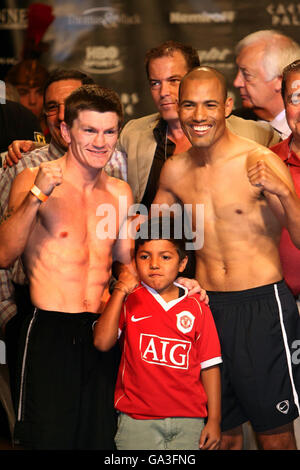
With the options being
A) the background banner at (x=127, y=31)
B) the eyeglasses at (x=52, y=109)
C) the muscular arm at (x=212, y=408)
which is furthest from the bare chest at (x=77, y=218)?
the background banner at (x=127, y=31)

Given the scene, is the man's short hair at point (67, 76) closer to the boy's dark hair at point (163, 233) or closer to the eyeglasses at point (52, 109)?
the eyeglasses at point (52, 109)

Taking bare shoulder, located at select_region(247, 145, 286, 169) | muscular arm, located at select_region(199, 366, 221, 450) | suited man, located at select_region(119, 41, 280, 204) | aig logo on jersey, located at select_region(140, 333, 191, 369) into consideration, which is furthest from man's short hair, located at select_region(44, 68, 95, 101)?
muscular arm, located at select_region(199, 366, 221, 450)

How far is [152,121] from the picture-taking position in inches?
151

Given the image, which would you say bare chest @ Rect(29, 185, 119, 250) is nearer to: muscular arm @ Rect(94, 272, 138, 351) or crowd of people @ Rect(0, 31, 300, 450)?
crowd of people @ Rect(0, 31, 300, 450)

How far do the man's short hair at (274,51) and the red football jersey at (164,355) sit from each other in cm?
151

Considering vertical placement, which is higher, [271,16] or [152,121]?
[271,16]

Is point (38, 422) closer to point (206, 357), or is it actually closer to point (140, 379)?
point (140, 379)

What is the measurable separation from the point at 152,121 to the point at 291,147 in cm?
84

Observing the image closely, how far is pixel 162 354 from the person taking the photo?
2.87m

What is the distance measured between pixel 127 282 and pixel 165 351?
0.29 m

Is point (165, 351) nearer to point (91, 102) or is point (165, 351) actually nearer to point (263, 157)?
point (263, 157)

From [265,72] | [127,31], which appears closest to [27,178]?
[265,72]
